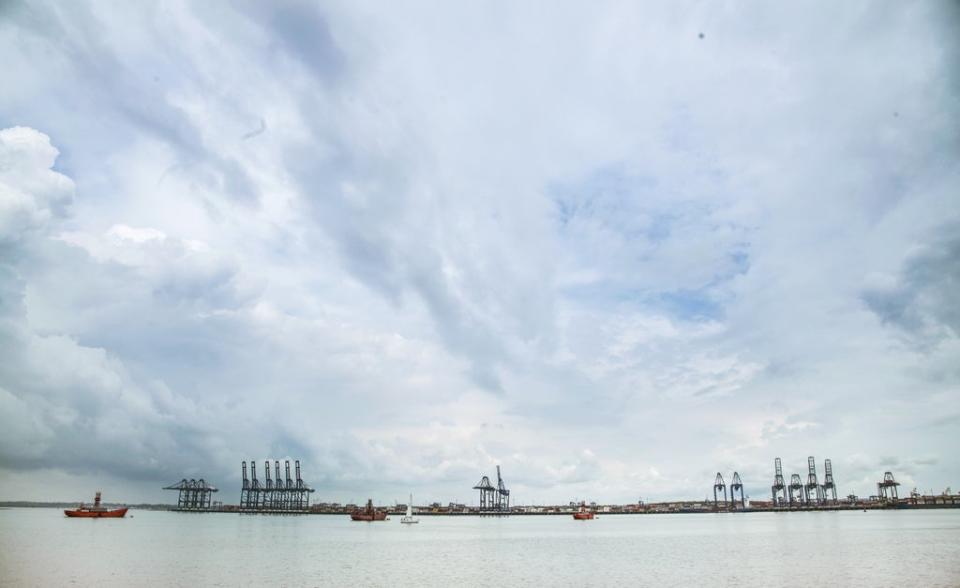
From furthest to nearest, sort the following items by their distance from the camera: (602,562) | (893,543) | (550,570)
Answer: (893,543) < (602,562) < (550,570)

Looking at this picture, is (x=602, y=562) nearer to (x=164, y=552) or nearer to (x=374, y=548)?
(x=374, y=548)

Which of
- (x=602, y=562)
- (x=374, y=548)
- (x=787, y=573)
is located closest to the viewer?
(x=787, y=573)

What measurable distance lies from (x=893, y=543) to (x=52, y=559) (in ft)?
329

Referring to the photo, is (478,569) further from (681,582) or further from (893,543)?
(893,543)

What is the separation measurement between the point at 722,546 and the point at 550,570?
40.0 metres

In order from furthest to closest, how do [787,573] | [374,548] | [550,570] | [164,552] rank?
[374,548] < [164,552] < [550,570] < [787,573]

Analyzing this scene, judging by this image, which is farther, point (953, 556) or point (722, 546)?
point (722, 546)

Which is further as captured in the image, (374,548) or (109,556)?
(374,548)

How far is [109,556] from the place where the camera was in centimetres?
6794

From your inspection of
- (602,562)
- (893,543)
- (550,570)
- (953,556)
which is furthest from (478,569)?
(893,543)

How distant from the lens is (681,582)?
165 ft

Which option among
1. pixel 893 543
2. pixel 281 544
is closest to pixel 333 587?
pixel 281 544

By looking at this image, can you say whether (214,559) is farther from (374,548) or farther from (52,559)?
(374,548)

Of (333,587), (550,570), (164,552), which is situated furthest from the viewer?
(164,552)
